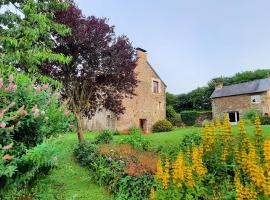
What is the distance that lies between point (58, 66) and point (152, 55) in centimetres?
2145

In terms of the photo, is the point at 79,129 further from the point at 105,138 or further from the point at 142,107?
the point at 142,107

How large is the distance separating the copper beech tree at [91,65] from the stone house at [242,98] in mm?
28089

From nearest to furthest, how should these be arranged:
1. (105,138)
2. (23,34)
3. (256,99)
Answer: (23,34)
(105,138)
(256,99)

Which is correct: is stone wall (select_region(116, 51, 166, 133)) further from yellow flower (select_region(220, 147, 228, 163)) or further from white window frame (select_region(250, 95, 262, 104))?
yellow flower (select_region(220, 147, 228, 163))

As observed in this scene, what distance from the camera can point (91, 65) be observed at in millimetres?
14586

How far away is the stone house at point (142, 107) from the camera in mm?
31656

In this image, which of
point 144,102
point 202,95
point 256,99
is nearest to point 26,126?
point 144,102

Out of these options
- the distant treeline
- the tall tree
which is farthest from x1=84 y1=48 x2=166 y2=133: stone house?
the distant treeline

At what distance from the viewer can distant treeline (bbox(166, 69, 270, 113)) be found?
5881 cm

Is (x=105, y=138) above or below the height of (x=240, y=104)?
below

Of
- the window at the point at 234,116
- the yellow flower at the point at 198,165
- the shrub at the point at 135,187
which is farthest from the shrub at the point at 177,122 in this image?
the yellow flower at the point at 198,165

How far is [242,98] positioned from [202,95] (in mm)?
16807

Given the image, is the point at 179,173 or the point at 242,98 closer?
the point at 179,173

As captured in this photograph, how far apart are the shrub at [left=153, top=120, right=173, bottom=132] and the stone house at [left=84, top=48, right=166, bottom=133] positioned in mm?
697
